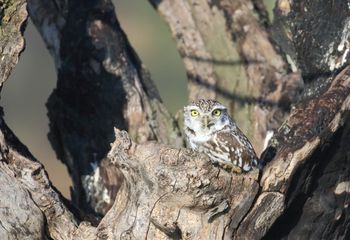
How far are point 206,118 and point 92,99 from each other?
4.14ft

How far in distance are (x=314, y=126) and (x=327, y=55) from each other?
3.16 feet

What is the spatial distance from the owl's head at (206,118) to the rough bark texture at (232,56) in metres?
1.39

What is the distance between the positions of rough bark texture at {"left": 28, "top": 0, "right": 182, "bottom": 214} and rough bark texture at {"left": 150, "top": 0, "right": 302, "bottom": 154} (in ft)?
2.90

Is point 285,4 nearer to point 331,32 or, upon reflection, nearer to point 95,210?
point 331,32

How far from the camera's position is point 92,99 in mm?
7598

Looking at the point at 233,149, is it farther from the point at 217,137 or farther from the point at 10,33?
the point at 10,33

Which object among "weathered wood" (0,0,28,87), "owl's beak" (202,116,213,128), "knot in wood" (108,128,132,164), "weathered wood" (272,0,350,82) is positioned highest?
"weathered wood" (272,0,350,82)

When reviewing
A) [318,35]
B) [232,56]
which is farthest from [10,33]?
[232,56]

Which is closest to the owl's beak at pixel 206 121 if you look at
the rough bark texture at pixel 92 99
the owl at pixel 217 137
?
the owl at pixel 217 137

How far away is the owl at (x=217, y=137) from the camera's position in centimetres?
641

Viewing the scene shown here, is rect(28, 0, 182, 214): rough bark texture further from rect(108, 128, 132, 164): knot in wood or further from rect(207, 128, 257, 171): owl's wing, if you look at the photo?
rect(108, 128, 132, 164): knot in wood

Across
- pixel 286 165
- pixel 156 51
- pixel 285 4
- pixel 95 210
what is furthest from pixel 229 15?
pixel 156 51

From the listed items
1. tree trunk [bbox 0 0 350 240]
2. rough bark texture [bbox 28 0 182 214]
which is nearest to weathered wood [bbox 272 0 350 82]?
tree trunk [bbox 0 0 350 240]

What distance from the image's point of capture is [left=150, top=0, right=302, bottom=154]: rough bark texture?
8172 millimetres
